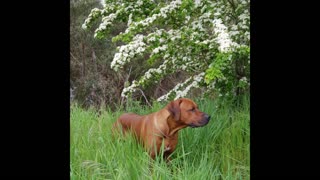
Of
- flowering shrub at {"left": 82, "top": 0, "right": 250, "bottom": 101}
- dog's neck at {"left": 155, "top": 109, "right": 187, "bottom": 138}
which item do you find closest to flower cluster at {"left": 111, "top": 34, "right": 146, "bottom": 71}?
flowering shrub at {"left": 82, "top": 0, "right": 250, "bottom": 101}

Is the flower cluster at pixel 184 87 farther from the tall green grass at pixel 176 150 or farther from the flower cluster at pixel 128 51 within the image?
the flower cluster at pixel 128 51

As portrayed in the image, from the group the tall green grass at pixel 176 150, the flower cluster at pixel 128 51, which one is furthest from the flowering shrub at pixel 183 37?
the tall green grass at pixel 176 150

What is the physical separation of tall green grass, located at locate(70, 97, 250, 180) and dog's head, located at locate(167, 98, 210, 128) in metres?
0.10

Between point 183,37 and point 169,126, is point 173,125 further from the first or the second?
point 183,37

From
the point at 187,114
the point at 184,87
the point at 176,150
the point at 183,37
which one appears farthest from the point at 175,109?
the point at 183,37

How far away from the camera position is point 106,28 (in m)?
2.08

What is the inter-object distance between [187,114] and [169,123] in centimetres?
9

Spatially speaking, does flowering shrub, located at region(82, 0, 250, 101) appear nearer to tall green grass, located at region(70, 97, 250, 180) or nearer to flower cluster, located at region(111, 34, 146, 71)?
flower cluster, located at region(111, 34, 146, 71)

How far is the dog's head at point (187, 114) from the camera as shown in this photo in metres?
1.70

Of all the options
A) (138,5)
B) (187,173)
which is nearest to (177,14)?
(138,5)

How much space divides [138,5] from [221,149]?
86 centimetres

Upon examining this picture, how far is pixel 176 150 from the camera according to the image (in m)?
1.78

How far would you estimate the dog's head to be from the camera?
1.70 metres

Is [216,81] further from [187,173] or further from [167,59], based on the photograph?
[187,173]
